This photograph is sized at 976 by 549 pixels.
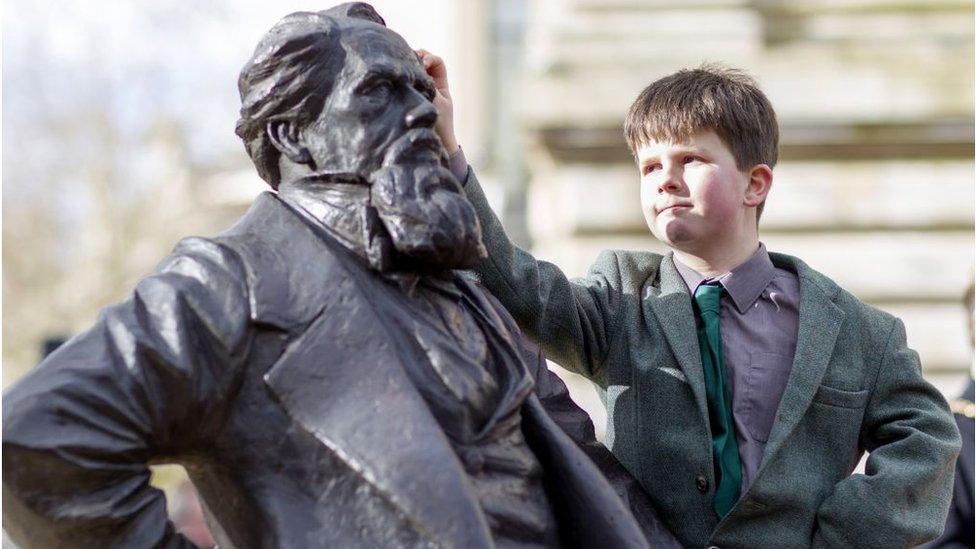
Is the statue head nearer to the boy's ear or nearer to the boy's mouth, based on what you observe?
the boy's mouth

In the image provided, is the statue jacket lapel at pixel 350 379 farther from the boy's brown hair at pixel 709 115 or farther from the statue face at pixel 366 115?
the boy's brown hair at pixel 709 115

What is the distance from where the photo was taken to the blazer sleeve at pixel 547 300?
369 centimetres

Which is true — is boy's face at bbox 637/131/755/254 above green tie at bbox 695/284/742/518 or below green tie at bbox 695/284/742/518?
above

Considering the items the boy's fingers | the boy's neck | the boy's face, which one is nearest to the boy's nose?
the boy's face

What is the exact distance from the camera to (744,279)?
3881 millimetres

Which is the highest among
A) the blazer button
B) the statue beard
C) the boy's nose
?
the statue beard

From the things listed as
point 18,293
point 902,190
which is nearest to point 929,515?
point 902,190

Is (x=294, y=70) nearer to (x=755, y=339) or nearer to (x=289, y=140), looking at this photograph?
(x=289, y=140)

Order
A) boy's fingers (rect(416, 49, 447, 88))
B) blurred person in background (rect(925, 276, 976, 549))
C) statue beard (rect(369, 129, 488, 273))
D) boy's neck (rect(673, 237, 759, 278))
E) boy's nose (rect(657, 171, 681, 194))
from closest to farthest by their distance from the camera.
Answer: statue beard (rect(369, 129, 488, 273)) < boy's fingers (rect(416, 49, 447, 88)) < boy's nose (rect(657, 171, 681, 194)) < boy's neck (rect(673, 237, 759, 278)) < blurred person in background (rect(925, 276, 976, 549))

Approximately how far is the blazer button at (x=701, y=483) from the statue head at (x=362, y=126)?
2.34 ft

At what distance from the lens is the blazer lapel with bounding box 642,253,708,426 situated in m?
3.72

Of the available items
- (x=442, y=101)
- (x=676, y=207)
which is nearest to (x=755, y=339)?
(x=676, y=207)

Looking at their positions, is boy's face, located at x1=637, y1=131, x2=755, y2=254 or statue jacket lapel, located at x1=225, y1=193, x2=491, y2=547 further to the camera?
boy's face, located at x1=637, y1=131, x2=755, y2=254

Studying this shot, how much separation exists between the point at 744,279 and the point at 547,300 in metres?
→ 0.42
